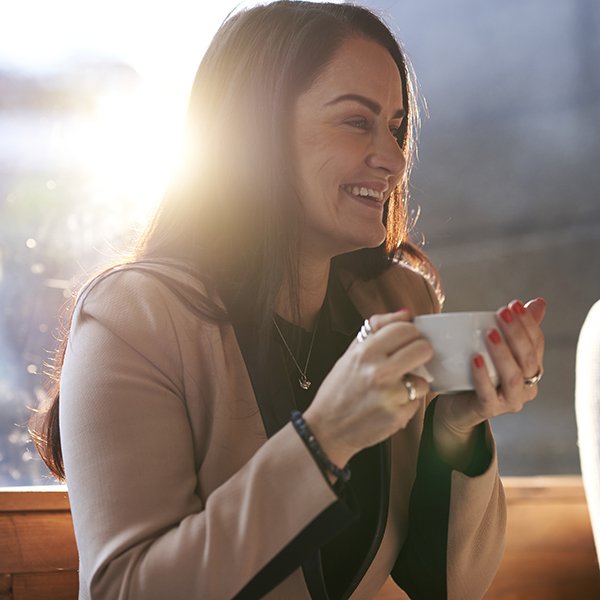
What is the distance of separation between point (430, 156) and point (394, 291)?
134 cm

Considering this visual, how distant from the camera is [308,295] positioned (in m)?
1.32

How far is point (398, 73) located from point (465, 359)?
24.8 inches

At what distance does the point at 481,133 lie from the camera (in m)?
2.61

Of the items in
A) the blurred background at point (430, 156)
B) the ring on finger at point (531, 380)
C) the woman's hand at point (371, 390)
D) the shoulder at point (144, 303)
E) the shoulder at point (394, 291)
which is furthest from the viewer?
the blurred background at point (430, 156)

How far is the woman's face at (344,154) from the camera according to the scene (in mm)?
1205

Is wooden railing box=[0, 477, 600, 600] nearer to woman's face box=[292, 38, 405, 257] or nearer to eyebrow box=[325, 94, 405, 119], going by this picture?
woman's face box=[292, 38, 405, 257]

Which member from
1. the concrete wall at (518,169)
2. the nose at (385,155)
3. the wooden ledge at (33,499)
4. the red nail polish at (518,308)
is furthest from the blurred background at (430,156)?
the red nail polish at (518,308)

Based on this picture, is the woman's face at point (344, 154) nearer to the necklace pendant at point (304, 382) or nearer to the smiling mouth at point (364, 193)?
the smiling mouth at point (364, 193)

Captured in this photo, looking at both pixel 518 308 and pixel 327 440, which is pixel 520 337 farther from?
pixel 327 440

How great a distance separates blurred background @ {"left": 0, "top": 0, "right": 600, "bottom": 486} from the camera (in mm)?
1847

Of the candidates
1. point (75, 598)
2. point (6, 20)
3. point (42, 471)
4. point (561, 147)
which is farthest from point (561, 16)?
point (75, 598)

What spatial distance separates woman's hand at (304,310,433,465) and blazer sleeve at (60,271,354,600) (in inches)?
1.4

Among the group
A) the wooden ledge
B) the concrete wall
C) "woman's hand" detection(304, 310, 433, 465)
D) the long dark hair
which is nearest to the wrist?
"woman's hand" detection(304, 310, 433, 465)

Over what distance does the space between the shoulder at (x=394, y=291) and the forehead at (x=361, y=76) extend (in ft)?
0.97
